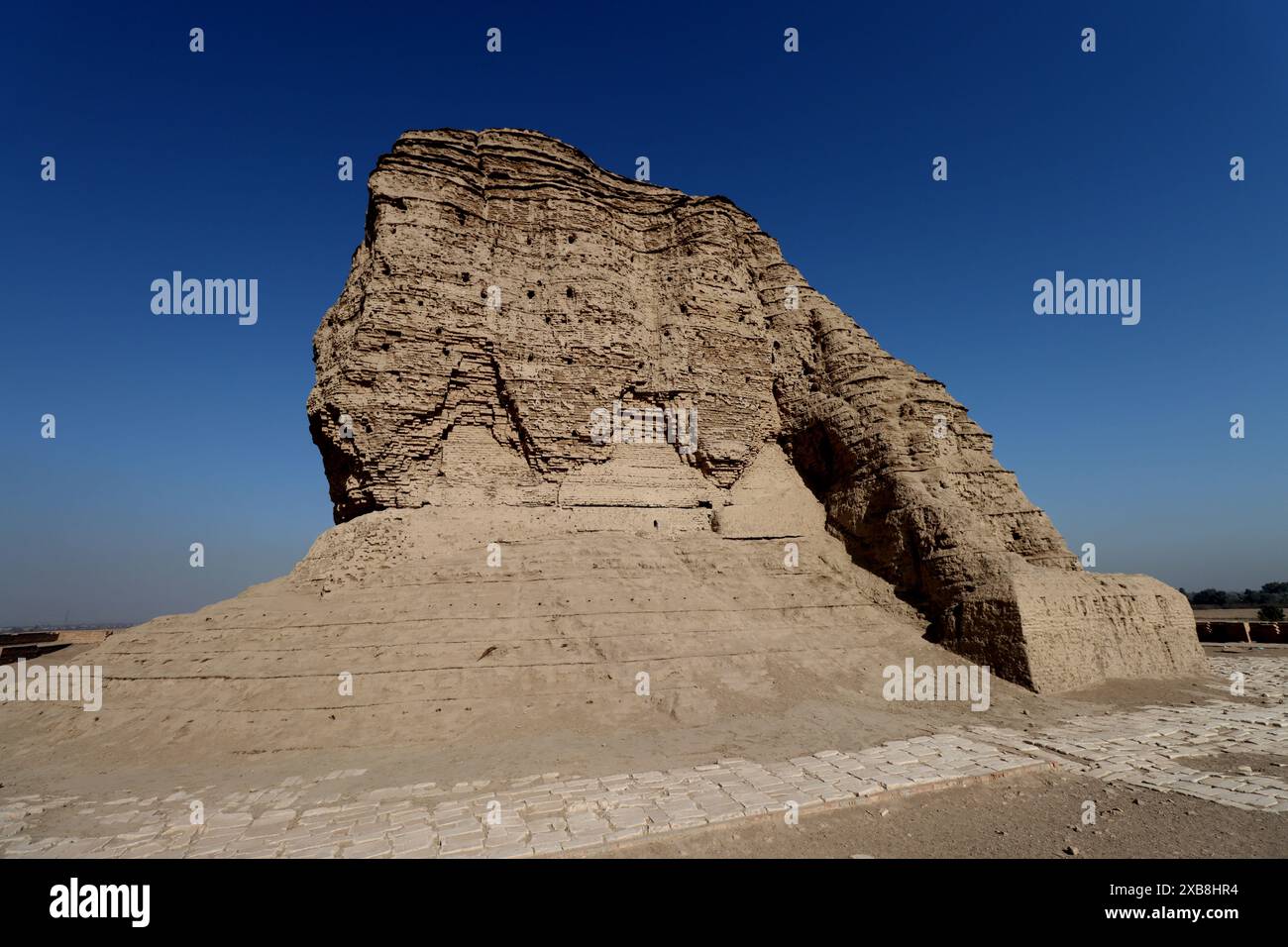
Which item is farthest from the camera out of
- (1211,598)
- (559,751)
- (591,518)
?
(1211,598)

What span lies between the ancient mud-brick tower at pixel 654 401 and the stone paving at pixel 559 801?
165 inches

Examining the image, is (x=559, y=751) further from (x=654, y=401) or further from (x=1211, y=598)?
(x=1211, y=598)

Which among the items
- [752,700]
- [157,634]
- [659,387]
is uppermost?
[659,387]

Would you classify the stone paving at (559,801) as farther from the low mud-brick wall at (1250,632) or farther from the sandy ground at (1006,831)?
the low mud-brick wall at (1250,632)

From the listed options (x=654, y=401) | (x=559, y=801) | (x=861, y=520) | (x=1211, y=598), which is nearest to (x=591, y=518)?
(x=654, y=401)

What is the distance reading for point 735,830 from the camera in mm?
5910

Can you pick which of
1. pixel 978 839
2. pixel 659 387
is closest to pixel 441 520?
pixel 659 387

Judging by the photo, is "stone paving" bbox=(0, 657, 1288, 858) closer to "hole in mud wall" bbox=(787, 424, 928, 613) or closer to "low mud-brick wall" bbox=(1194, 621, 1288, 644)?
"hole in mud wall" bbox=(787, 424, 928, 613)

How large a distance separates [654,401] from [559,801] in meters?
12.7

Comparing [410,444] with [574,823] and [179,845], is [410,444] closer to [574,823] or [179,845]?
[179,845]

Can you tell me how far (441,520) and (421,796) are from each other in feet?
26.9

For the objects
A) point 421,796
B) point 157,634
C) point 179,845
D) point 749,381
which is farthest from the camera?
point 749,381

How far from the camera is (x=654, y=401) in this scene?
17.8m

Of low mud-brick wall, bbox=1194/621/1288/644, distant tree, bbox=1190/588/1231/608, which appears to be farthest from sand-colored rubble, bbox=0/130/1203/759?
distant tree, bbox=1190/588/1231/608
